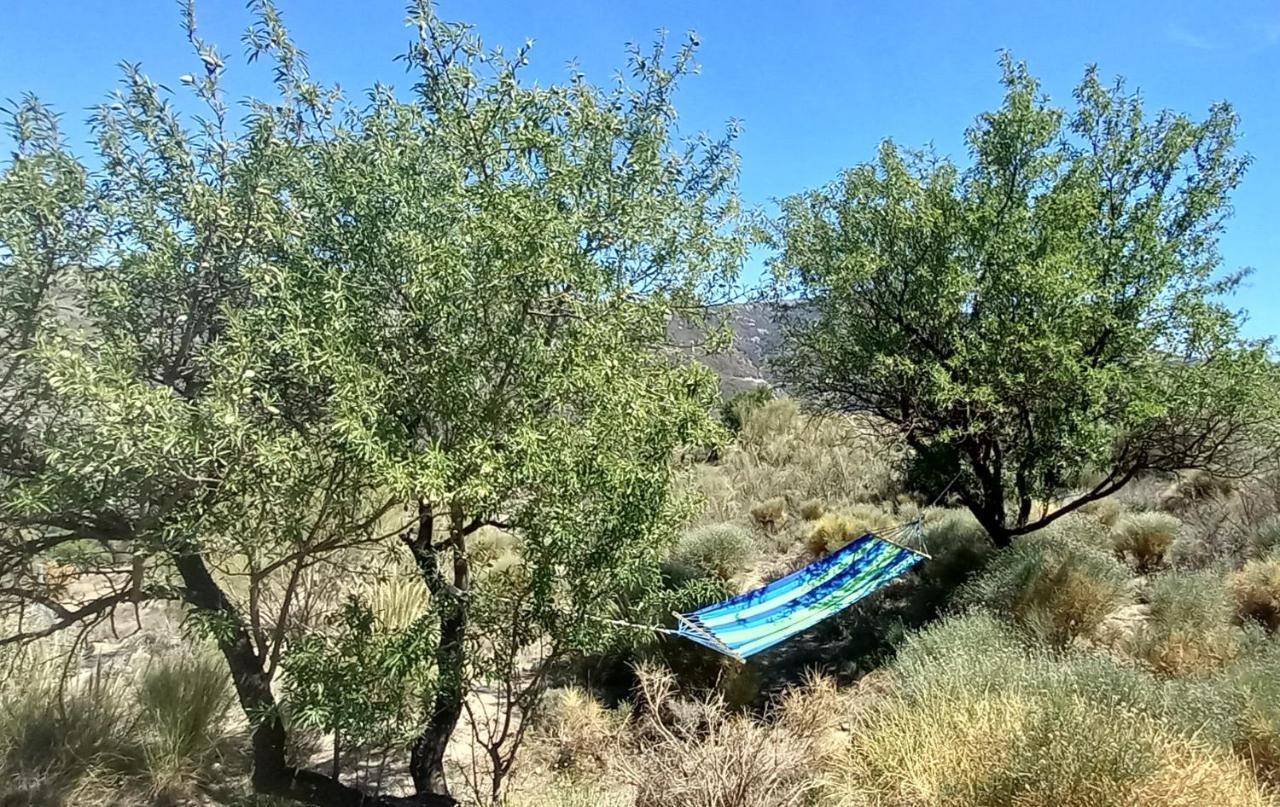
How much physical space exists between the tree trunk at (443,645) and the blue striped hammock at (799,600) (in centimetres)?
135

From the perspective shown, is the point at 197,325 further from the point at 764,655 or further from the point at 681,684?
the point at 764,655

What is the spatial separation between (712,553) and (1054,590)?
356 centimetres

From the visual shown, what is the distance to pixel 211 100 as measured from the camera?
314 centimetres

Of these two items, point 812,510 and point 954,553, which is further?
point 812,510

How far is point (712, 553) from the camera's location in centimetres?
847

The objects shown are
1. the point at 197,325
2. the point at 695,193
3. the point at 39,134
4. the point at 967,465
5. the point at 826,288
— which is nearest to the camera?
the point at 39,134

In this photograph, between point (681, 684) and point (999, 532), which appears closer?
point (681, 684)

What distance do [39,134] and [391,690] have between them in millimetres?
2435

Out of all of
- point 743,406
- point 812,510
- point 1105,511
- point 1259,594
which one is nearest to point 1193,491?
point 1105,511

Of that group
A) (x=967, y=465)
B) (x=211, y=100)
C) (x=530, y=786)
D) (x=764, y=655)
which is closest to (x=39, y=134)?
(x=211, y=100)

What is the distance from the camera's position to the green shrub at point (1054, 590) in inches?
219

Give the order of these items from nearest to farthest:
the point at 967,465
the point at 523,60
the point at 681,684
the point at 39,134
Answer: the point at 39,134
the point at 523,60
the point at 681,684
the point at 967,465

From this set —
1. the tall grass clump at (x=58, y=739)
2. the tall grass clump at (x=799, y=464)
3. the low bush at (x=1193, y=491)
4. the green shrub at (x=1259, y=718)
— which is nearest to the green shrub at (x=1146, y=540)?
the low bush at (x=1193, y=491)

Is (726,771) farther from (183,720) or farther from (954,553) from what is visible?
(954,553)
